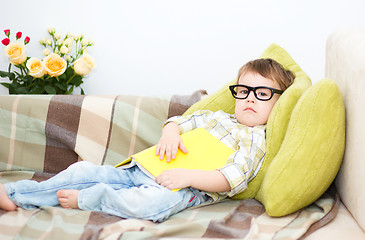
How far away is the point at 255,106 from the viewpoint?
1590 mm

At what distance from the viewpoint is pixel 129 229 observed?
1235 mm

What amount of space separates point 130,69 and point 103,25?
0.89ft

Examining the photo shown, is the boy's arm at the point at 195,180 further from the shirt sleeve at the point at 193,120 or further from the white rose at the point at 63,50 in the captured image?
the white rose at the point at 63,50

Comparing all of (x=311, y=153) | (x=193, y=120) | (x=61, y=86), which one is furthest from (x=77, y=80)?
(x=311, y=153)

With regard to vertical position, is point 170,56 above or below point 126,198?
above

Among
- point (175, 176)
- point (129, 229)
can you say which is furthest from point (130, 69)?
point (129, 229)

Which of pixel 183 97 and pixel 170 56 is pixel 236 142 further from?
pixel 170 56

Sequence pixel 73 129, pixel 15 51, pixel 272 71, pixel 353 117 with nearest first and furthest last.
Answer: pixel 353 117 → pixel 272 71 → pixel 73 129 → pixel 15 51

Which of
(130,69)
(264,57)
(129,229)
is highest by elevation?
(264,57)

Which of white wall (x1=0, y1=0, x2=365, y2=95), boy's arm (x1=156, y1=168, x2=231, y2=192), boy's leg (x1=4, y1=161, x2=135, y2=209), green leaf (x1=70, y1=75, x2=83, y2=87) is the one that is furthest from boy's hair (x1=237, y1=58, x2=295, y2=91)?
green leaf (x1=70, y1=75, x2=83, y2=87)

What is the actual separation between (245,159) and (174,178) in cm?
25

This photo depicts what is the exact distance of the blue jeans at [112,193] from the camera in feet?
4.35

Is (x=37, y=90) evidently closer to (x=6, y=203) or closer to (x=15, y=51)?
(x=15, y=51)

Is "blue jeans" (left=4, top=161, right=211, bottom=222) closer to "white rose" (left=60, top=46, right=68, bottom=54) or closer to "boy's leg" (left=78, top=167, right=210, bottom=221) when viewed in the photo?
"boy's leg" (left=78, top=167, right=210, bottom=221)
